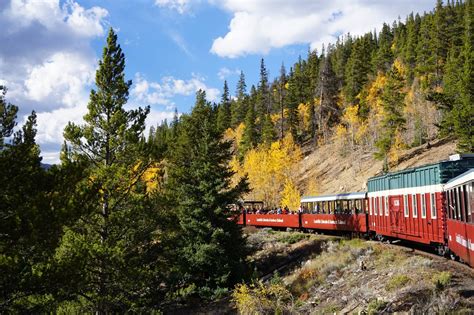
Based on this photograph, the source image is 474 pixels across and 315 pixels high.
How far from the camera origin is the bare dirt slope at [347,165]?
5262 centimetres

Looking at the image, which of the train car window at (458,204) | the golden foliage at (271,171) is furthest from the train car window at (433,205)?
the golden foliage at (271,171)

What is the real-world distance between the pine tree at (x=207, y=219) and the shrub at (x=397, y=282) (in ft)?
44.6

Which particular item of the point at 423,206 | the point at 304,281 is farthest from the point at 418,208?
the point at 304,281

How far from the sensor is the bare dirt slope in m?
52.6

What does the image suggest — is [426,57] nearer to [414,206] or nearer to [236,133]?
[236,133]

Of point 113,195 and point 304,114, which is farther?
point 304,114

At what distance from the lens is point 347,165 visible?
217 feet

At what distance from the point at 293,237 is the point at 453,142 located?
93.2 feet

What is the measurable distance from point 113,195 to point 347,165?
50585 millimetres

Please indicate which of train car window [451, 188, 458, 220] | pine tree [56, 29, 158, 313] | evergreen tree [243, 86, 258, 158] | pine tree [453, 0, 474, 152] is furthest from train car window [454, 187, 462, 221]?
evergreen tree [243, 86, 258, 158]

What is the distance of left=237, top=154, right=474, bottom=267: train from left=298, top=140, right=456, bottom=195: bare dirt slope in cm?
2210

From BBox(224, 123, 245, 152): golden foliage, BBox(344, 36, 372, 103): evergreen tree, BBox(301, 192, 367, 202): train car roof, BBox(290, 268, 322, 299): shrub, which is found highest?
BBox(344, 36, 372, 103): evergreen tree

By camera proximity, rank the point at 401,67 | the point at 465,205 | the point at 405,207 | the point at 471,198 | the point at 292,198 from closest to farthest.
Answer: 1. the point at 471,198
2. the point at 465,205
3. the point at 405,207
4. the point at 292,198
5. the point at 401,67

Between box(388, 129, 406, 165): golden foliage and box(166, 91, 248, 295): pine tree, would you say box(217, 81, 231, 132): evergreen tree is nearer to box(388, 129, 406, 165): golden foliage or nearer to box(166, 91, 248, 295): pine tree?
box(388, 129, 406, 165): golden foliage
